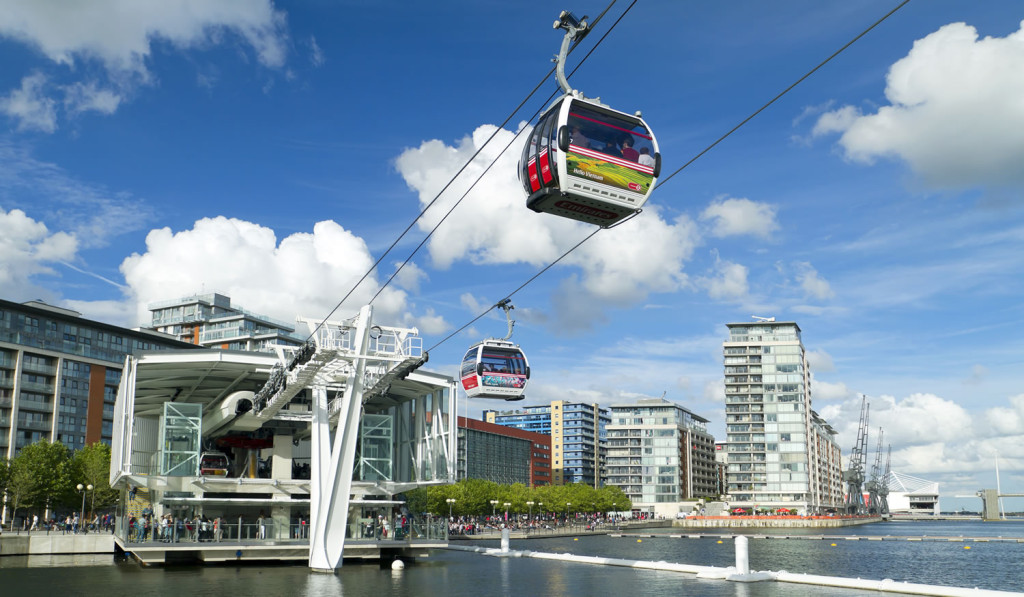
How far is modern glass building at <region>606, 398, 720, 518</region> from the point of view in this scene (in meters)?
187

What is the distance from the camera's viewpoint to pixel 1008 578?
160ft

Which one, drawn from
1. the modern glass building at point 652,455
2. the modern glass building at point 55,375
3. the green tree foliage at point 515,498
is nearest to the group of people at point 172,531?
the green tree foliage at point 515,498

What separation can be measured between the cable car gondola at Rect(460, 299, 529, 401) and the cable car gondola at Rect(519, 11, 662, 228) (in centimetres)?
2715

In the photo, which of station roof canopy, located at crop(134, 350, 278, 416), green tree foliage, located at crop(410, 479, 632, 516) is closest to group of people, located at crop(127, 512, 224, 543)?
station roof canopy, located at crop(134, 350, 278, 416)

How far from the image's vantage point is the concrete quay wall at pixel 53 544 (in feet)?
172

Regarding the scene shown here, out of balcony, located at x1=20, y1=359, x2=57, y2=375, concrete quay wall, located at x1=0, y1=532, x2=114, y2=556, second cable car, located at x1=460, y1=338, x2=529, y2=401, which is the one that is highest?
balcony, located at x1=20, y1=359, x2=57, y2=375

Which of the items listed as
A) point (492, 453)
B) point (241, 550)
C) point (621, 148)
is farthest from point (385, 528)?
point (492, 453)

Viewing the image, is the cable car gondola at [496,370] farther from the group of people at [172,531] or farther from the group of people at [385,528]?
the group of people at [172,531]

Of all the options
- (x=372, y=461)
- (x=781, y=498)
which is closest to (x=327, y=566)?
(x=372, y=461)

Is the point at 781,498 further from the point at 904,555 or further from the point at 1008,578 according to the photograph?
the point at 1008,578

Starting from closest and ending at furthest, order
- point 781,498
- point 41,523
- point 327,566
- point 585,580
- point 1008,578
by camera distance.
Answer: point 585,580, point 327,566, point 1008,578, point 41,523, point 781,498

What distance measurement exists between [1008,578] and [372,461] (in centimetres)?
3698

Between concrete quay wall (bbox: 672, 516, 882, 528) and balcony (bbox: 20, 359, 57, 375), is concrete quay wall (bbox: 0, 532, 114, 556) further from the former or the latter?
concrete quay wall (bbox: 672, 516, 882, 528)

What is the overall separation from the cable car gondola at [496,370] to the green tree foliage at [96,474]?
155 feet
